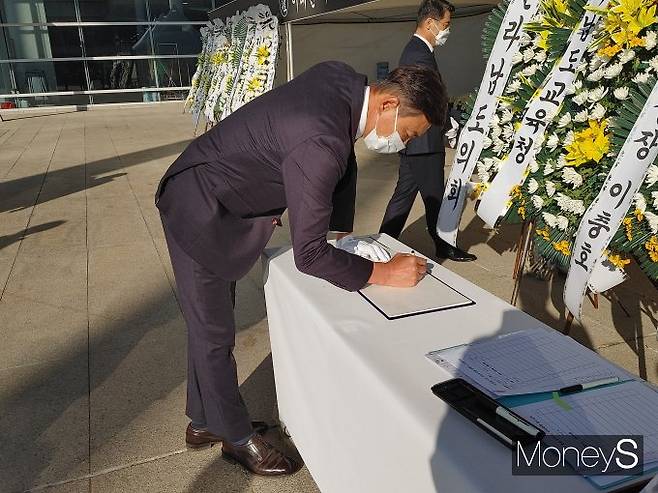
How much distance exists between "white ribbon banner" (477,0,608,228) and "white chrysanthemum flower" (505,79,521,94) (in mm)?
181

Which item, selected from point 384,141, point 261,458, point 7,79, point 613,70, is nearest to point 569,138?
point 613,70

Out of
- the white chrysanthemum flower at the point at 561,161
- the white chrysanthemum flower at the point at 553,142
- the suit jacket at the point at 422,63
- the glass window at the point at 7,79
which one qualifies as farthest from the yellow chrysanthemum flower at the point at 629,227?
the glass window at the point at 7,79

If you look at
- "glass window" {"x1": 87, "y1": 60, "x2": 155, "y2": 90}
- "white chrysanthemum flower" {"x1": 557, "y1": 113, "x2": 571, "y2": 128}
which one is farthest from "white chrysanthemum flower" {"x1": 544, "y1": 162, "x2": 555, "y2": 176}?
"glass window" {"x1": 87, "y1": 60, "x2": 155, "y2": 90}

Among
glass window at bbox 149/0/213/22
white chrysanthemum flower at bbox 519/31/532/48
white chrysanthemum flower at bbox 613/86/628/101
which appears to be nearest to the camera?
white chrysanthemum flower at bbox 613/86/628/101

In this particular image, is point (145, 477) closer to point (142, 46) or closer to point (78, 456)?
point (78, 456)

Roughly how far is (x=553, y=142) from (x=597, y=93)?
276mm

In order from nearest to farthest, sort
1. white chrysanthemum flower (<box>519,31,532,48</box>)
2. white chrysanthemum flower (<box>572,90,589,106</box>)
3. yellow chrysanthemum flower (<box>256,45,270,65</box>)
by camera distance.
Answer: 1. white chrysanthemum flower (<box>572,90,589,106</box>)
2. white chrysanthemum flower (<box>519,31,532,48</box>)
3. yellow chrysanthemum flower (<box>256,45,270,65</box>)

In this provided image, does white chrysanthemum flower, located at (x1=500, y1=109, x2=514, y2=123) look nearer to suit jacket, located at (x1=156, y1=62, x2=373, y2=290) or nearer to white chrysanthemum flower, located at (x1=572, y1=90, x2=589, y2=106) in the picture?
white chrysanthemum flower, located at (x1=572, y1=90, x2=589, y2=106)

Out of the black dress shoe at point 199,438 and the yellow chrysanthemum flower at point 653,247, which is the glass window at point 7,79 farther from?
the yellow chrysanthemum flower at point 653,247

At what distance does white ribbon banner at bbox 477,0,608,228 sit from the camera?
2180 millimetres

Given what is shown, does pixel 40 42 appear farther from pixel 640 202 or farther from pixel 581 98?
pixel 640 202

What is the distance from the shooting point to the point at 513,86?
2576mm

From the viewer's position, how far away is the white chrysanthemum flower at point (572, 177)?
217cm

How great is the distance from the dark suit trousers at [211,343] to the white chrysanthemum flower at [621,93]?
163 cm
